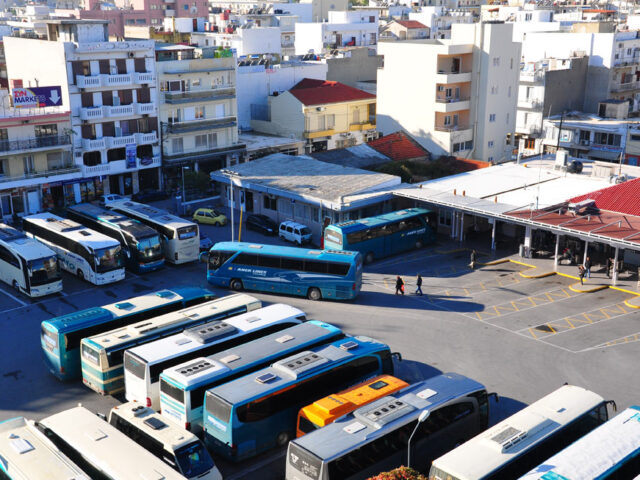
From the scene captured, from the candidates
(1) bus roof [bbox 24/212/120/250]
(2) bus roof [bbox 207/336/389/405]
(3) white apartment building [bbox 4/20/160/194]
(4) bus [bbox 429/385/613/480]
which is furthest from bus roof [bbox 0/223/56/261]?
(4) bus [bbox 429/385/613/480]

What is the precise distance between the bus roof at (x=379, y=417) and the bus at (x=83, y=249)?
22973 mm

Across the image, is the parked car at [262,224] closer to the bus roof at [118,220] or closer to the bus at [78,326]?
the bus roof at [118,220]

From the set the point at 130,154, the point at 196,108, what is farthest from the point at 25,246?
the point at 196,108

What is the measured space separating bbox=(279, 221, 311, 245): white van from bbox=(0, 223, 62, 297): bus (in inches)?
611

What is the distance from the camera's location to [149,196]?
202 ft

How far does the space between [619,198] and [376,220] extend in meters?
15.9

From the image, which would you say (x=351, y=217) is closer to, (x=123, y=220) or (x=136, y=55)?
(x=123, y=220)

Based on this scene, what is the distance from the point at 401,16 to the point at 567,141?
91.1 metres

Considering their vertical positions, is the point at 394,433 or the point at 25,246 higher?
the point at 25,246

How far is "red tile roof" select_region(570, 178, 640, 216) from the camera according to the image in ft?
151

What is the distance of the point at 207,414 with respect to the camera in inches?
1011

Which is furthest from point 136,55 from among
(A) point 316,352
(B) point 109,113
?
(A) point 316,352

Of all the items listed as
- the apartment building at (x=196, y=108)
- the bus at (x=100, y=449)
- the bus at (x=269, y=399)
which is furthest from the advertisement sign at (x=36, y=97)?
the bus at (x=269, y=399)

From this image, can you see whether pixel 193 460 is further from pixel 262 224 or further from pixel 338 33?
pixel 338 33
